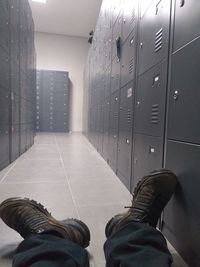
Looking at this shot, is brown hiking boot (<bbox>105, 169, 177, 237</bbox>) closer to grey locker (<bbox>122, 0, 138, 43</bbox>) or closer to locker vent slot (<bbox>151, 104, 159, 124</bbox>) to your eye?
locker vent slot (<bbox>151, 104, 159, 124</bbox>)

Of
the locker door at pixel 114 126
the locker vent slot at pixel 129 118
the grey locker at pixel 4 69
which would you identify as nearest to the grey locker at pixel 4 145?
the grey locker at pixel 4 69

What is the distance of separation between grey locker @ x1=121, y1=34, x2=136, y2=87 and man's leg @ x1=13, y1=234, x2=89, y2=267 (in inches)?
50.1

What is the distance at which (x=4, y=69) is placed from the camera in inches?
80.8

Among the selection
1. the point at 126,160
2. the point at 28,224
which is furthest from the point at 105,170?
the point at 28,224

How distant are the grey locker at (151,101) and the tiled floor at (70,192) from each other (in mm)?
536

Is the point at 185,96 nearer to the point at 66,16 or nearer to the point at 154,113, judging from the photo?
the point at 154,113

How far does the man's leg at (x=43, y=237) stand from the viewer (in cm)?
56

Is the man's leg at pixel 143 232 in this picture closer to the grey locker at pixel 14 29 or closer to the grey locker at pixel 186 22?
the grey locker at pixel 186 22

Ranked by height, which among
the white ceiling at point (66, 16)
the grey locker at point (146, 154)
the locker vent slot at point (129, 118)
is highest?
the white ceiling at point (66, 16)

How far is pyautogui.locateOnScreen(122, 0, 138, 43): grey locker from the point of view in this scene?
1.54 meters

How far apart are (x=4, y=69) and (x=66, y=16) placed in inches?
203

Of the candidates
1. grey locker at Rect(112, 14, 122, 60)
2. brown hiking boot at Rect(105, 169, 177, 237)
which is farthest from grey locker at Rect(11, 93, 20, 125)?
brown hiking boot at Rect(105, 169, 177, 237)

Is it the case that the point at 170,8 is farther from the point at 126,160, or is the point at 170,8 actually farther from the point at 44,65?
the point at 44,65

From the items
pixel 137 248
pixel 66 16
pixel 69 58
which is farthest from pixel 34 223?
pixel 69 58
